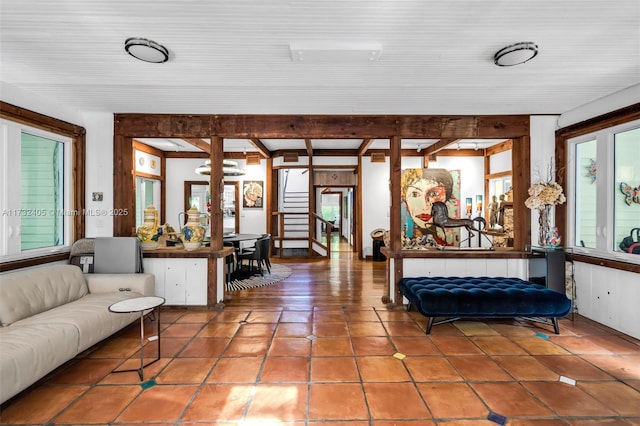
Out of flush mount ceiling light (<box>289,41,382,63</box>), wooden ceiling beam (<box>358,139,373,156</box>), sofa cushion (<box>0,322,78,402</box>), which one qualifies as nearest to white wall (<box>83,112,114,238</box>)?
sofa cushion (<box>0,322,78,402</box>)

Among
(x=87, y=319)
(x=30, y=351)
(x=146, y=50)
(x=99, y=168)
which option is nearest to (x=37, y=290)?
(x=87, y=319)

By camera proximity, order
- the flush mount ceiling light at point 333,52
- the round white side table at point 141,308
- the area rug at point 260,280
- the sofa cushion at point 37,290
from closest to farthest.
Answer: the round white side table at point 141,308, the flush mount ceiling light at point 333,52, the sofa cushion at point 37,290, the area rug at point 260,280

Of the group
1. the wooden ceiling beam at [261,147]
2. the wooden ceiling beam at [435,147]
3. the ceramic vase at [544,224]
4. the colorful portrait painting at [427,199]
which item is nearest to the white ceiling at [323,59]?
the ceramic vase at [544,224]

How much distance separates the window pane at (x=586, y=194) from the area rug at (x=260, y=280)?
4.62m

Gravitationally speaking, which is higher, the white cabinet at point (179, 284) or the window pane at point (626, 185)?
the window pane at point (626, 185)

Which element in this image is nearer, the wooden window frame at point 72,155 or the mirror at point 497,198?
the wooden window frame at point 72,155

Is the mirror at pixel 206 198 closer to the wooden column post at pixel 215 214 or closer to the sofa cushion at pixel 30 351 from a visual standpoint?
the wooden column post at pixel 215 214

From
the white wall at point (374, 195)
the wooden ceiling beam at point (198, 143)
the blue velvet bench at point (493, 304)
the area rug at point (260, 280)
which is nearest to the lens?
the blue velvet bench at point (493, 304)

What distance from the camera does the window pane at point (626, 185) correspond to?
11.3ft

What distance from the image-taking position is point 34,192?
3.71 metres

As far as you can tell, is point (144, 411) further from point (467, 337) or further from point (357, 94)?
point (357, 94)

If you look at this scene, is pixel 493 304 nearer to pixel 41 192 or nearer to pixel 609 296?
pixel 609 296

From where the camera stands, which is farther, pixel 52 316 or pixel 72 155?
pixel 72 155

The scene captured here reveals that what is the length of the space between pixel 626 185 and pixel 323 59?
11.8ft
